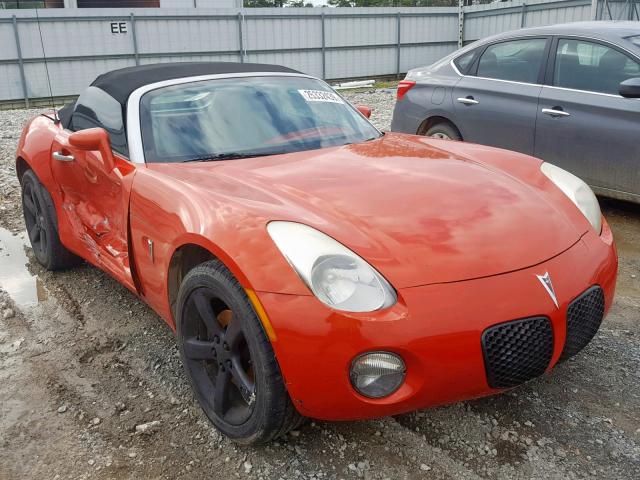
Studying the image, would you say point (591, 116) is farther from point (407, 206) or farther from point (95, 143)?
point (95, 143)

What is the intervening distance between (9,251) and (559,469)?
4.27 m

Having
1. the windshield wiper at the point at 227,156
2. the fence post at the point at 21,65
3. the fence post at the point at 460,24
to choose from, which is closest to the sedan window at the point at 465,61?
the windshield wiper at the point at 227,156

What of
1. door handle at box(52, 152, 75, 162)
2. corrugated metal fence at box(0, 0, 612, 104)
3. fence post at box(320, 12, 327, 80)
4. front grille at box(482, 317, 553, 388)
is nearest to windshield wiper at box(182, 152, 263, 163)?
door handle at box(52, 152, 75, 162)

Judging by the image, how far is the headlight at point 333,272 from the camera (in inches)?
77.2

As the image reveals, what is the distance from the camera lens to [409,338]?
1.91 meters

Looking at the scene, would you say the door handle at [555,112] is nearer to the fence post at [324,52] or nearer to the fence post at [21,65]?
the fence post at [21,65]

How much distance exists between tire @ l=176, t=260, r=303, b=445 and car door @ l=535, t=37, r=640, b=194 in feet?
11.4

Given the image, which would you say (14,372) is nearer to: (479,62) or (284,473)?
(284,473)

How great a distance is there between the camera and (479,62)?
5.64 m

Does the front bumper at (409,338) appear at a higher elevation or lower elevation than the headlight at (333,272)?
lower

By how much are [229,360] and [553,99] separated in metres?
3.77

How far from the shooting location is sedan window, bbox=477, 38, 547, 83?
5.19 metres

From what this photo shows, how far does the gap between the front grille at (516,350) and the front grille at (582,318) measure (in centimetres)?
11

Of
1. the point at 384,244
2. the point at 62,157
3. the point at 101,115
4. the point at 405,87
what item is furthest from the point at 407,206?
the point at 405,87
